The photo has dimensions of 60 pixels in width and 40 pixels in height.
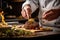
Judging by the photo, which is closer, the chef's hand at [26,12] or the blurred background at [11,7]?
the chef's hand at [26,12]

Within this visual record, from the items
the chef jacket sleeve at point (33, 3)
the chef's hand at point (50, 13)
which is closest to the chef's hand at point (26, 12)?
the chef jacket sleeve at point (33, 3)

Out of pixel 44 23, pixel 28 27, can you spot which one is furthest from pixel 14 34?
pixel 44 23

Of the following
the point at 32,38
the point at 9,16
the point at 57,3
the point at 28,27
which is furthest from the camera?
the point at 9,16

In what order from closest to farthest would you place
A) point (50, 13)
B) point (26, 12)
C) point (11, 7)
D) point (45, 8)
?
point (50, 13), point (26, 12), point (45, 8), point (11, 7)

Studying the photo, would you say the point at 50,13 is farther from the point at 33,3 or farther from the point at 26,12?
the point at 33,3

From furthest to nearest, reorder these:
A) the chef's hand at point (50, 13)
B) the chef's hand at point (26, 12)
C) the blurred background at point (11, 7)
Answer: the blurred background at point (11, 7), the chef's hand at point (26, 12), the chef's hand at point (50, 13)

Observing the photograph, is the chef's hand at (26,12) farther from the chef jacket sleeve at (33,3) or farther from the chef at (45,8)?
the chef jacket sleeve at (33,3)

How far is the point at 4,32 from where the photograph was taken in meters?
1.38

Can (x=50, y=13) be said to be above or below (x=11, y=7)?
below

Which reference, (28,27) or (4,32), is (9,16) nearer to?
(28,27)

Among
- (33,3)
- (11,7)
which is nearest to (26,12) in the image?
(33,3)

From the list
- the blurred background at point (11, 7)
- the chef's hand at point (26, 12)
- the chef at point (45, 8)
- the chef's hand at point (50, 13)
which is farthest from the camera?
the blurred background at point (11, 7)

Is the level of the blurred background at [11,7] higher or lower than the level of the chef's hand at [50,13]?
higher

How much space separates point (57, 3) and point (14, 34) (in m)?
0.63
